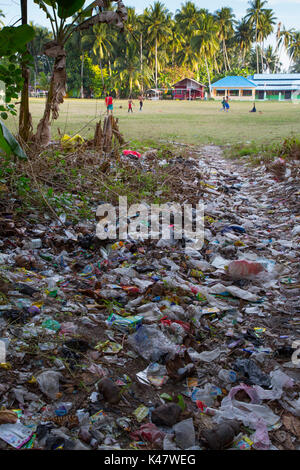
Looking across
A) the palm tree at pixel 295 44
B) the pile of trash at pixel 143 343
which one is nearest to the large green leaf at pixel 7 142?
the pile of trash at pixel 143 343

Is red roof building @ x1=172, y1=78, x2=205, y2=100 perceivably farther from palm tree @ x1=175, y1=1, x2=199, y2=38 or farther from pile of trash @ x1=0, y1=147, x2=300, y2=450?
pile of trash @ x1=0, y1=147, x2=300, y2=450

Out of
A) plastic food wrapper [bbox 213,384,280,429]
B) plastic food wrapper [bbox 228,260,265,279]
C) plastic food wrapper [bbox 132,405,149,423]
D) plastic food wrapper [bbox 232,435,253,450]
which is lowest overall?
plastic food wrapper [bbox 232,435,253,450]

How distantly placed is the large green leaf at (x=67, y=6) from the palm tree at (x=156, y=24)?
34.7 m

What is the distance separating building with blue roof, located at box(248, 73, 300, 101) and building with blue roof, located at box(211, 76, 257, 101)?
1.12 m

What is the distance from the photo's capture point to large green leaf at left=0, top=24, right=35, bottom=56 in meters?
2.37

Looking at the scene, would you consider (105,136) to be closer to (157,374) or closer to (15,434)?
(157,374)

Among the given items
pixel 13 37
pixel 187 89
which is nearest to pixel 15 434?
pixel 13 37

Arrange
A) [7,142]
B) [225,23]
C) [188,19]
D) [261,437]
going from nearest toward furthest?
[261,437] < [7,142] < [188,19] < [225,23]

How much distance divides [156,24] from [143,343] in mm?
40265

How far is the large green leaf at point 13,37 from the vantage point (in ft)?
7.77

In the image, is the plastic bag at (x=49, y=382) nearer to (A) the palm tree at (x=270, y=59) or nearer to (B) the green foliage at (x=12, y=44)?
(B) the green foliage at (x=12, y=44)

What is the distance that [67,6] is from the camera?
11.1 ft

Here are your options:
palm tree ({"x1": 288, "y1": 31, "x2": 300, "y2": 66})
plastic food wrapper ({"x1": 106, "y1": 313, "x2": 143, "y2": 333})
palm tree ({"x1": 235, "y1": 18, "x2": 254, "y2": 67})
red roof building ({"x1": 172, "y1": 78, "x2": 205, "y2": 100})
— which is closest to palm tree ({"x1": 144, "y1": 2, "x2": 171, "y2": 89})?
red roof building ({"x1": 172, "y1": 78, "x2": 205, "y2": 100})

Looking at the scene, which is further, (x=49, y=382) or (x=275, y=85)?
(x=275, y=85)
